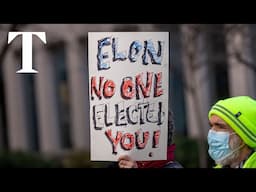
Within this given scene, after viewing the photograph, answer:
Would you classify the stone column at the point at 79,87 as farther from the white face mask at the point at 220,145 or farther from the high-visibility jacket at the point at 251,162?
the high-visibility jacket at the point at 251,162

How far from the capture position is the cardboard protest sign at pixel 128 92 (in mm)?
3854

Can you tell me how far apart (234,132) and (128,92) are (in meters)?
0.72

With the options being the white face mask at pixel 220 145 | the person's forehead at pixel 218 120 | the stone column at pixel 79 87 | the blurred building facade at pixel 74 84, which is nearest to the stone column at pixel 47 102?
the blurred building facade at pixel 74 84

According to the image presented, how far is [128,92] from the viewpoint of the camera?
3857mm

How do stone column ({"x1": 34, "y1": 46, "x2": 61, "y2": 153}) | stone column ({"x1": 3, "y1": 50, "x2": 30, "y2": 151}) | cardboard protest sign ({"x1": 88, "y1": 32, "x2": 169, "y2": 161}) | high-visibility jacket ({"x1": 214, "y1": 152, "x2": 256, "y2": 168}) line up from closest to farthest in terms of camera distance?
cardboard protest sign ({"x1": 88, "y1": 32, "x2": 169, "y2": 161}) → high-visibility jacket ({"x1": 214, "y1": 152, "x2": 256, "y2": 168}) → stone column ({"x1": 34, "y1": 46, "x2": 61, "y2": 153}) → stone column ({"x1": 3, "y1": 50, "x2": 30, "y2": 151})

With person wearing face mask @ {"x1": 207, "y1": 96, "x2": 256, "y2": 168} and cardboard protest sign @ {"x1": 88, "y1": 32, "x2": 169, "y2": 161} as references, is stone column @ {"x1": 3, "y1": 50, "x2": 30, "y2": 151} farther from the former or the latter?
cardboard protest sign @ {"x1": 88, "y1": 32, "x2": 169, "y2": 161}

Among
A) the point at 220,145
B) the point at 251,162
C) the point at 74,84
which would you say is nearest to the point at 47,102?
the point at 74,84

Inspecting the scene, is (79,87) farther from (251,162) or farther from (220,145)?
(251,162)

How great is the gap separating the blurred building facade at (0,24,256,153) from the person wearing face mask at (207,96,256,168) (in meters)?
6.77

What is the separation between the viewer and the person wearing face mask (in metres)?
4.19

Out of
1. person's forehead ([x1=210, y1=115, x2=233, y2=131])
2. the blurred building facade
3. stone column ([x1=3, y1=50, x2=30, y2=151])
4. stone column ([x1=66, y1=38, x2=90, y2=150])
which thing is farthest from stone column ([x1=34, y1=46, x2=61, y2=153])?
person's forehead ([x1=210, y1=115, x2=233, y2=131])

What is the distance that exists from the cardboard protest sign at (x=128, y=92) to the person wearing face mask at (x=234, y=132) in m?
0.46
